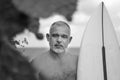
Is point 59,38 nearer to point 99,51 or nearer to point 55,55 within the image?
point 55,55

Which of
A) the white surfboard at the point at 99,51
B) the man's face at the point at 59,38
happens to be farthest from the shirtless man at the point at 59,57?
the white surfboard at the point at 99,51

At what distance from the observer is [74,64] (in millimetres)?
2549

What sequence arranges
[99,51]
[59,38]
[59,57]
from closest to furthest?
[59,38], [59,57], [99,51]

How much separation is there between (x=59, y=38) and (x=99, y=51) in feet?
2.66

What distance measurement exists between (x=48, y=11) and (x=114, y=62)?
8.91 feet

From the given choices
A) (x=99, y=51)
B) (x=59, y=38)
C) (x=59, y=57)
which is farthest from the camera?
(x=99, y=51)

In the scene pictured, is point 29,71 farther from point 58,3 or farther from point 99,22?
point 99,22

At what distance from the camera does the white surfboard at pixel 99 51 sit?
280 centimetres

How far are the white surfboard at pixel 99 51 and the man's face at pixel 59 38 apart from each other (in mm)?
455

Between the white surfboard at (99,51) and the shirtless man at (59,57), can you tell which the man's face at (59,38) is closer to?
the shirtless man at (59,57)

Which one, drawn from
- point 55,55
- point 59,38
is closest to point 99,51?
point 55,55

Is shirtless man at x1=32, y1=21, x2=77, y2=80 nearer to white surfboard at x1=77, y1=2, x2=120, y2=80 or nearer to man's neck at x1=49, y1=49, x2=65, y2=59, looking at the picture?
man's neck at x1=49, y1=49, x2=65, y2=59

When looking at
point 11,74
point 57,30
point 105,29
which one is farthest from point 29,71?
point 105,29

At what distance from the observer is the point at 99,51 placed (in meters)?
2.87
